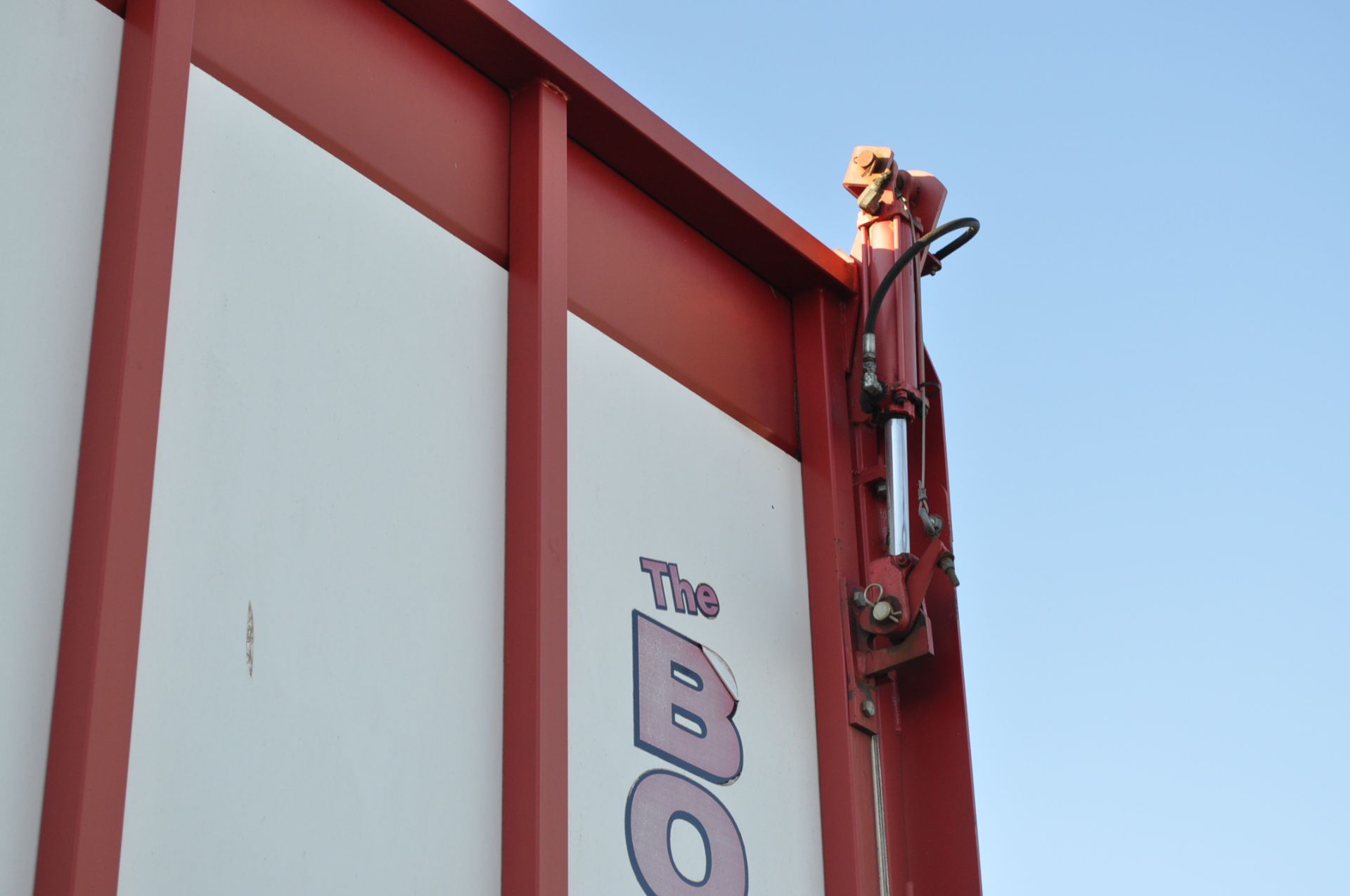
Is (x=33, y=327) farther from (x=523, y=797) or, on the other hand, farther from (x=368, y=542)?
(x=523, y=797)

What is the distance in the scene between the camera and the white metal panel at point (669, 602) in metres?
5.81

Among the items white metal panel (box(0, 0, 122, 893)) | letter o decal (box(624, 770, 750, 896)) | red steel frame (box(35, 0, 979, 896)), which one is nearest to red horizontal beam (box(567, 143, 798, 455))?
red steel frame (box(35, 0, 979, 896))

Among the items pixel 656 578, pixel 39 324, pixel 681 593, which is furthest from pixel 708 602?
pixel 39 324

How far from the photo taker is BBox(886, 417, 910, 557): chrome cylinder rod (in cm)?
719

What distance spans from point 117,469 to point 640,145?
314 cm

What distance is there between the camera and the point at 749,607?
6.84 meters

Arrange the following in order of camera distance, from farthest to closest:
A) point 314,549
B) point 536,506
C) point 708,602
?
1. point 708,602
2. point 536,506
3. point 314,549

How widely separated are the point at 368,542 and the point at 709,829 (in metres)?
1.74

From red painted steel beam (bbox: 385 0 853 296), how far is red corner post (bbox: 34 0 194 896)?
1.38 m

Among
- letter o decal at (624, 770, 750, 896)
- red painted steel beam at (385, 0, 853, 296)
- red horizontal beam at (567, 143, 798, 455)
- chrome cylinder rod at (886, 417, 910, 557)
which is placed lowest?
letter o decal at (624, 770, 750, 896)

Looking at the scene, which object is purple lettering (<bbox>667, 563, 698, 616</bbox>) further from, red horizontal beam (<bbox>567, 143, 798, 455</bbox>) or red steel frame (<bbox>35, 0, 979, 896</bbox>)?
red horizontal beam (<bbox>567, 143, 798, 455</bbox>)

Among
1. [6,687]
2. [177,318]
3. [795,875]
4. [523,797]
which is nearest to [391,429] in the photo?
[177,318]

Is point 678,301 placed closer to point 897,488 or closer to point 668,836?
point 897,488

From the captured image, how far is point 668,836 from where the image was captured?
5941mm
